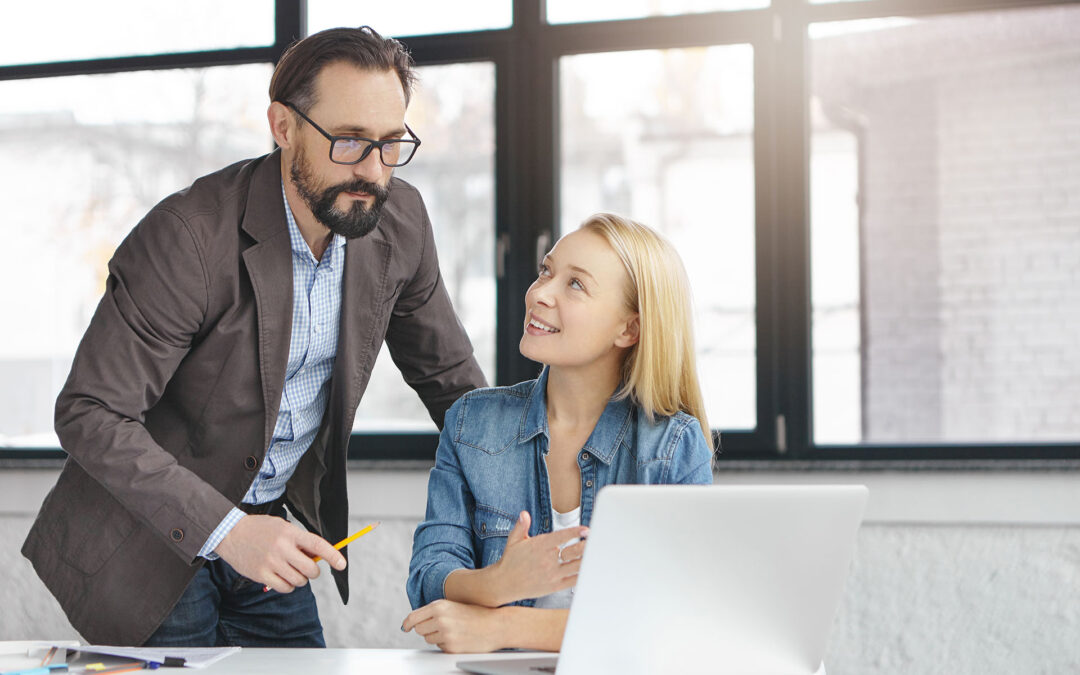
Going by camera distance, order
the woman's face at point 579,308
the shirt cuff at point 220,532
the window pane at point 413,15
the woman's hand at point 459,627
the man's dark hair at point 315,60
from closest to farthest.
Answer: the woman's hand at point 459,627 → the shirt cuff at point 220,532 → the woman's face at point 579,308 → the man's dark hair at point 315,60 → the window pane at point 413,15

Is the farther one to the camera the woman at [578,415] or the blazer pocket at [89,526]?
the blazer pocket at [89,526]

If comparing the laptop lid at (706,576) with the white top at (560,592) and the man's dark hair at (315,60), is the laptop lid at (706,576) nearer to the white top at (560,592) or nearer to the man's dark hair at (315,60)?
the white top at (560,592)

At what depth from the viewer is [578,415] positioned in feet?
5.77

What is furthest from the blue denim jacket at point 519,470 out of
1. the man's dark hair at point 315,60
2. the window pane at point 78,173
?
the window pane at point 78,173

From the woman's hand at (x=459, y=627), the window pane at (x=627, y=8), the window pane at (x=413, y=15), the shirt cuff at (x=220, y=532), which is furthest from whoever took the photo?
the window pane at (x=413, y=15)

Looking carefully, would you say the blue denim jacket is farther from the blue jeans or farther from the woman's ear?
the blue jeans

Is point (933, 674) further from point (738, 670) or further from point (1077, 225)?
point (738, 670)

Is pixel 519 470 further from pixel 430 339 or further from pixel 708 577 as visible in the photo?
pixel 708 577

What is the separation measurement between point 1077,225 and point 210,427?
2147mm

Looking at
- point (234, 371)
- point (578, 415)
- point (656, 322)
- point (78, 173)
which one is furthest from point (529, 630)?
point (78, 173)

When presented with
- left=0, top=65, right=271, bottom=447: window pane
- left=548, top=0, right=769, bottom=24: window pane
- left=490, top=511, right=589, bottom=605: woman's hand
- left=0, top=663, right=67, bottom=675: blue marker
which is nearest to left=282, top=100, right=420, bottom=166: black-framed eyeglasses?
left=490, top=511, right=589, bottom=605: woman's hand

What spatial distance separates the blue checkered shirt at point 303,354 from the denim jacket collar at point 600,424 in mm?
396

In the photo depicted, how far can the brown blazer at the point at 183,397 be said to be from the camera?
1626 millimetres

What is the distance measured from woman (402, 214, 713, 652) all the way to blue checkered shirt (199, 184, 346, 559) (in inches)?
11.1
